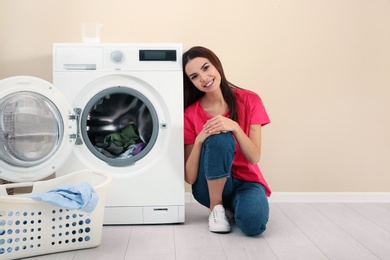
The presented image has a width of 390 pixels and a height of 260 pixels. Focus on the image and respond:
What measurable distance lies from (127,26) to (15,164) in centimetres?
102

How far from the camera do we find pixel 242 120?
2504 millimetres

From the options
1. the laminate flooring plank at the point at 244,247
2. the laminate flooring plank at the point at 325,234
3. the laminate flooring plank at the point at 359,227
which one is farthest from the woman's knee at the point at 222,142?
the laminate flooring plank at the point at 359,227

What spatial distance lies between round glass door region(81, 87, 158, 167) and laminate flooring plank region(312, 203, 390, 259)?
996mm

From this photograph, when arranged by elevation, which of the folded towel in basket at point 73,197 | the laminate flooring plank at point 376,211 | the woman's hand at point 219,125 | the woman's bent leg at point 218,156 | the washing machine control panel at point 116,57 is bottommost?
the laminate flooring plank at point 376,211

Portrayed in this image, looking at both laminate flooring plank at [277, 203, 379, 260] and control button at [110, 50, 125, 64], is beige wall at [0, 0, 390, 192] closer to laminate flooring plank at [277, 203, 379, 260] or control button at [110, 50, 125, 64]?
laminate flooring plank at [277, 203, 379, 260]

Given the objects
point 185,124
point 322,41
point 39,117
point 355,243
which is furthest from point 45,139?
point 322,41

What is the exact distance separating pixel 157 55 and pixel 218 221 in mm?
831

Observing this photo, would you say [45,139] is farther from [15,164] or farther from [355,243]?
[355,243]

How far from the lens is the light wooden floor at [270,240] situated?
6.59 feet

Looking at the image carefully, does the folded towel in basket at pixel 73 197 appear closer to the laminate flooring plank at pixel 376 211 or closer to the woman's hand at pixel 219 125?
the woman's hand at pixel 219 125

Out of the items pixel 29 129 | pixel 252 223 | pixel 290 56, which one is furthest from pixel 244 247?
pixel 290 56

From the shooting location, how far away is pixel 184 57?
8.13 feet

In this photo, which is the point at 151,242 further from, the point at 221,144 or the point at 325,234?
the point at 325,234

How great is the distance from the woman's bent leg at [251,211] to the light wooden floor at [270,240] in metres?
0.05
